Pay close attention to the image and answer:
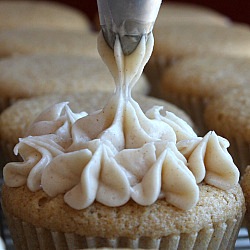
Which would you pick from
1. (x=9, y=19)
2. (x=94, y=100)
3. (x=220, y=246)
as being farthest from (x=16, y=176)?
(x=9, y=19)

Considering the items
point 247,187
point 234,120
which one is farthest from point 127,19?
point 234,120

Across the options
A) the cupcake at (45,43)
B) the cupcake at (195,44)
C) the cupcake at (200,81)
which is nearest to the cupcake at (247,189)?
the cupcake at (200,81)

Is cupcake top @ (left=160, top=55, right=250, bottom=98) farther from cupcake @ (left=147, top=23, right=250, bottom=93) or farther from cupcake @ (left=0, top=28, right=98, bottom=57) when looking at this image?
cupcake @ (left=0, top=28, right=98, bottom=57)

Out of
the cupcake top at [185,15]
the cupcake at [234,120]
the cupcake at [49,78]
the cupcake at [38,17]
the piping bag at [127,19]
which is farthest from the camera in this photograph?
the cupcake top at [185,15]

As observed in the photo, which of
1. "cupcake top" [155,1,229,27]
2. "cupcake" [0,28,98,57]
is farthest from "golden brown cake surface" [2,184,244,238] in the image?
"cupcake top" [155,1,229,27]

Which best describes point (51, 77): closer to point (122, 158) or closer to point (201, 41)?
point (201, 41)

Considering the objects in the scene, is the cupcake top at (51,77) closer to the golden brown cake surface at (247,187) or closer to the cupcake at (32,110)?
the cupcake at (32,110)
